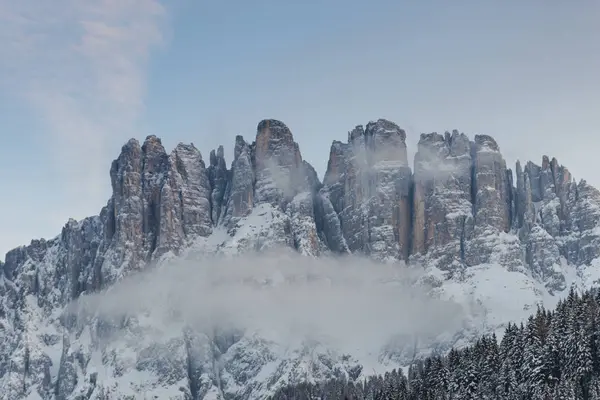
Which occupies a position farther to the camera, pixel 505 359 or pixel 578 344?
pixel 505 359

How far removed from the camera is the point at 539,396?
167000 millimetres

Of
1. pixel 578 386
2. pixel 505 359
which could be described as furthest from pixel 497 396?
pixel 578 386

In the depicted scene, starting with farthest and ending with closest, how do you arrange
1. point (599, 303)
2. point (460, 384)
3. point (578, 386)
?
point (460, 384)
point (599, 303)
point (578, 386)

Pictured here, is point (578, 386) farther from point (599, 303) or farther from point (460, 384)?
point (460, 384)

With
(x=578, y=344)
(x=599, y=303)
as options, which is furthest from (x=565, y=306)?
(x=578, y=344)

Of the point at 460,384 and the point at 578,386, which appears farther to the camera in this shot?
the point at 460,384

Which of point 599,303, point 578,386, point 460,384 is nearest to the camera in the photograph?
point 578,386

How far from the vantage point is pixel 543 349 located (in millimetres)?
172250

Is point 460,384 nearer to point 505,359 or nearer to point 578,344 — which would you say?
point 505,359

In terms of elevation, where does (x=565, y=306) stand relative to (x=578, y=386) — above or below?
above

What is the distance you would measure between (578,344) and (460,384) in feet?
107

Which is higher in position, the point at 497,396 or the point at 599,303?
the point at 599,303

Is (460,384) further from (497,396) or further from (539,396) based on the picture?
(539,396)

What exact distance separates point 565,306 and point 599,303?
21.3ft
